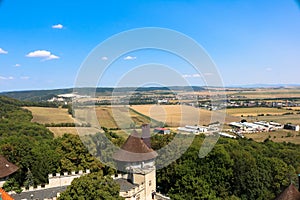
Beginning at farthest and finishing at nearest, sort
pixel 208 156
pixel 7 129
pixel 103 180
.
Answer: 1. pixel 7 129
2. pixel 208 156
3. pixel 103 180

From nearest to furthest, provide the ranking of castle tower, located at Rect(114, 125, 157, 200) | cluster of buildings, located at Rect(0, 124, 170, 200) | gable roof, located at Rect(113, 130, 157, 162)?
1. cluster of buildings, located at Rect(0, 124, 170, 200)
2. castle tower, located at Rect(114, 125, 157, 200)
3. gable roof, located at Rect(113, 130, 157, 162)

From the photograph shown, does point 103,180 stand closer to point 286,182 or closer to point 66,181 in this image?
point 66,181

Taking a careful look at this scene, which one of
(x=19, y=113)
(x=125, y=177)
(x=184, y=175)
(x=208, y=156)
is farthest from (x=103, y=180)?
(x=19, y=113)

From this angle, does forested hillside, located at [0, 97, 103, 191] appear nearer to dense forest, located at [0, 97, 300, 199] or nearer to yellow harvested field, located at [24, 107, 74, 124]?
dense forest, located at [0, 97, 300, 199]

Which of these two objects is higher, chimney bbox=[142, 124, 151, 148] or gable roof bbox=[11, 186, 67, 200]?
chimney bbox=[142, 124, 151, 148]

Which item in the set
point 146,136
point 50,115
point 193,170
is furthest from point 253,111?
point 193,170

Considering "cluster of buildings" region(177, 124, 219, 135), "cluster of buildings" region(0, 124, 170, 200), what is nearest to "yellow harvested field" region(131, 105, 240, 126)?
"cluster of buildings" region(177, 124, 219, 135)
